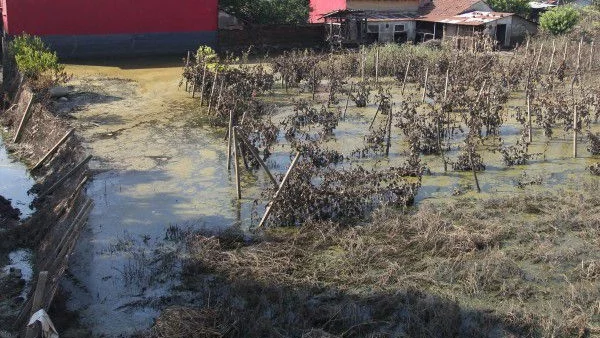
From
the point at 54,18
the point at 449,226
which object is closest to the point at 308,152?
the point at 449,226

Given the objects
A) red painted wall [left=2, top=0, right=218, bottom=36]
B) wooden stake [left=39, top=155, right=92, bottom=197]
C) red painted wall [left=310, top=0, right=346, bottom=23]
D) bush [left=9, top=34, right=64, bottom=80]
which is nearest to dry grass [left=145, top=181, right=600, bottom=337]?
wooden stake [left=39, top=155, right=92, bottom=197]

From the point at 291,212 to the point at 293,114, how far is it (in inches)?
289

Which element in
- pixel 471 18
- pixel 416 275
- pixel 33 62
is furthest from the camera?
pixel 471 18

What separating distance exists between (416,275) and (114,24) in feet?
65.8

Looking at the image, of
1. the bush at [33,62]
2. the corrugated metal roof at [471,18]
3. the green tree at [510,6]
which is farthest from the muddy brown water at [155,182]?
the green tree at [510,6]

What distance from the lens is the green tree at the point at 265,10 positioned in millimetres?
29328

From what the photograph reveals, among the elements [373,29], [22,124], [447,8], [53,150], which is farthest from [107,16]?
[447,8]

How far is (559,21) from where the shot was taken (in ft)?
94.5

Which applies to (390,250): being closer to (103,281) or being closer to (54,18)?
(103,281)

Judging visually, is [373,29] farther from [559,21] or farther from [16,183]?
[16,183]

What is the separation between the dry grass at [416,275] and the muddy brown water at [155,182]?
2.52ft

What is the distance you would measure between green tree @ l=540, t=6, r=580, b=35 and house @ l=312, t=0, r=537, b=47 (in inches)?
28.2

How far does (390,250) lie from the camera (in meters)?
8.83

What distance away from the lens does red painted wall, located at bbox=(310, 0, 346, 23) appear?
3112cm
